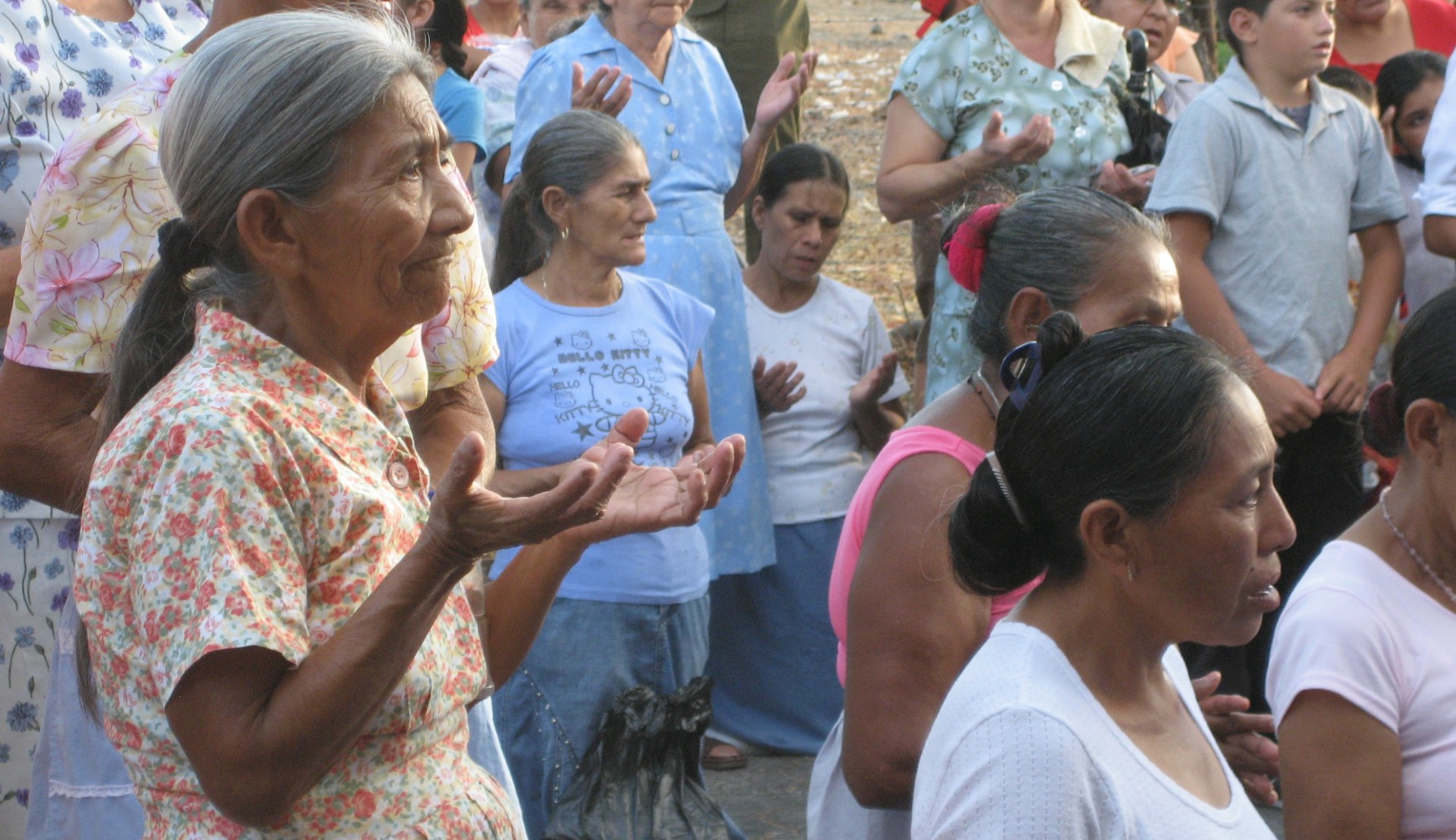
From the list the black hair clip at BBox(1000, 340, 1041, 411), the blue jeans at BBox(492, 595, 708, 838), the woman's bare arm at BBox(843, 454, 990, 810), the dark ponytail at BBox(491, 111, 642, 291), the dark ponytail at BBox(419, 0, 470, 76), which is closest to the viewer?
the black hair clip at BBox(1000, 340, 1041, 411)

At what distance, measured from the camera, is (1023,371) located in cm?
194

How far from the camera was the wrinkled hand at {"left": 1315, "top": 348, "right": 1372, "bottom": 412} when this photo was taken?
429cm

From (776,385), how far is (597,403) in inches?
39.5

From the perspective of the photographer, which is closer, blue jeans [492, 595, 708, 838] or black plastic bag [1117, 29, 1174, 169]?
blue jeans [492, 595, 708, 838]

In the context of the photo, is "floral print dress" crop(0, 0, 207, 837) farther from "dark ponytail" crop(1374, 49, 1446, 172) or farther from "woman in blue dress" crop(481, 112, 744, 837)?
"dark ponytail" crop(1374, 49, 1446, 172)

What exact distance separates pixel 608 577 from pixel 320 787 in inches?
85.2

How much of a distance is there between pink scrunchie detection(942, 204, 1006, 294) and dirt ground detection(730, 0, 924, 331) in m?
3.74

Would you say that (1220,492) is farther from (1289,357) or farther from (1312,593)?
(1289,357)

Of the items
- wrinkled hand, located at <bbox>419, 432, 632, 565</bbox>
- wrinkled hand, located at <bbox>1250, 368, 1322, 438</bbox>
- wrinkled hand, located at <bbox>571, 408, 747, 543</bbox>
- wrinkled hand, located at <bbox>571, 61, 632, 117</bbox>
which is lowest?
wrinkled hand, located at <bbox>1250, 368, 1322, 438</bbox>

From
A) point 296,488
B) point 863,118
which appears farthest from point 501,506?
point 863,118

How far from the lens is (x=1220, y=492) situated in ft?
5.96

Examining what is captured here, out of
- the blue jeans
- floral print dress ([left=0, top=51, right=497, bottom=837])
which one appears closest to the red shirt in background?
the blue jeans

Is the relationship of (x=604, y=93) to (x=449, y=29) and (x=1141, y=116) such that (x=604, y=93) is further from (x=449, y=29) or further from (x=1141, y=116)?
(x=1141, y=116)

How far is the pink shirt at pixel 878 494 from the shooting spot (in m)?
2.32
